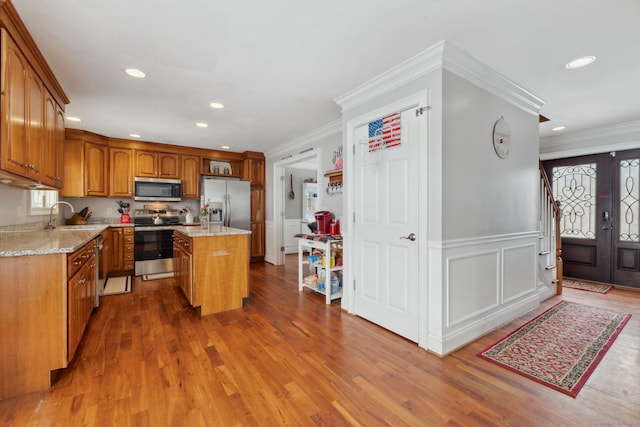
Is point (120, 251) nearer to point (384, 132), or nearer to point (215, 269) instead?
point (215, 269)

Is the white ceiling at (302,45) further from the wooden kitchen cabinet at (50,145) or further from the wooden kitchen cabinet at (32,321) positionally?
the wooden kitchen cabinet at (32,321)

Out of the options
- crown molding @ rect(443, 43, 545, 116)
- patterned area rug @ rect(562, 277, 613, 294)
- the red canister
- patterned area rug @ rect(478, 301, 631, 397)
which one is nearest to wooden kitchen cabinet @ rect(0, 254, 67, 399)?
the red canister

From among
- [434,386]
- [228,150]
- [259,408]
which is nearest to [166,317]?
[259,408]

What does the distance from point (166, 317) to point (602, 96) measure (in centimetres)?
541

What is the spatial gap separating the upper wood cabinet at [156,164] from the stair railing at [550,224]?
6.14 metres

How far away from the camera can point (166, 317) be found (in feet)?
9.91

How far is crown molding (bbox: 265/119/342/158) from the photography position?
13.5 ft

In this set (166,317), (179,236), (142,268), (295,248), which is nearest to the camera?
(166,317)

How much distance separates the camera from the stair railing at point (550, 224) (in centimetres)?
382

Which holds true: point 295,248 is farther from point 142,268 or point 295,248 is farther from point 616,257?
point 616,257

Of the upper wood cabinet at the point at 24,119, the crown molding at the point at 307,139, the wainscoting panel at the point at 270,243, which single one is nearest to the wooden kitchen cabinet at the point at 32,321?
the upper wood cabinet at the point at 24,119

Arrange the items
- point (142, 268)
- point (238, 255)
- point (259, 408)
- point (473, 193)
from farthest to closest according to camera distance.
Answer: point (142, 268) < point (238, 255) < point (473, 193) < point (259, 408)

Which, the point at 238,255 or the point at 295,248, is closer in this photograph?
the point at 238,255

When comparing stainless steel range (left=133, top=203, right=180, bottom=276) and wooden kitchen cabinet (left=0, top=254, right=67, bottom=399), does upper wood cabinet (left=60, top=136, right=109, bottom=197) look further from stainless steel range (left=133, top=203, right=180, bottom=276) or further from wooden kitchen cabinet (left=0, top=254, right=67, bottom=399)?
wooden kitchen cabinet (left=0, top=254, right=67, bottom=399)
